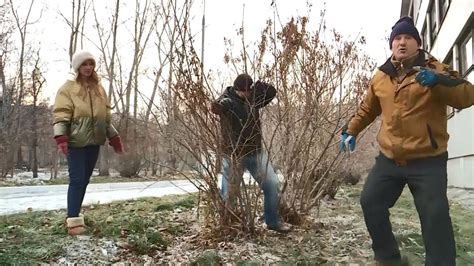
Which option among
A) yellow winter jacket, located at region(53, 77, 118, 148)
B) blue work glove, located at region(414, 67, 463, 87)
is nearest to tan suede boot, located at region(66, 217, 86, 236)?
yellow winter jacket, located at region(53, 77, 118, 148)

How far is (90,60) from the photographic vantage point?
15.0 feet

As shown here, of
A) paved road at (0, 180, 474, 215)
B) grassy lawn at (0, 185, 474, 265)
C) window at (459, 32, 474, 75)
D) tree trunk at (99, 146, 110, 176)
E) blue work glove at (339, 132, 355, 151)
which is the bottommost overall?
grassy lawn at (0, 185, 474, 265)

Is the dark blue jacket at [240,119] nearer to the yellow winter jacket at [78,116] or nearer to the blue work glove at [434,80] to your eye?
the yellow winter jacket at [78,116]

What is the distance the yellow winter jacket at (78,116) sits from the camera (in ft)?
14.4

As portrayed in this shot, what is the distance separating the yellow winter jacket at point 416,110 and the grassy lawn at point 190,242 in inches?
41.5

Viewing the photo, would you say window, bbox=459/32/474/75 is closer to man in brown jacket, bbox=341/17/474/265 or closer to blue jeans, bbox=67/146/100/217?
man in brown jacket, bbox=341/17/474/265

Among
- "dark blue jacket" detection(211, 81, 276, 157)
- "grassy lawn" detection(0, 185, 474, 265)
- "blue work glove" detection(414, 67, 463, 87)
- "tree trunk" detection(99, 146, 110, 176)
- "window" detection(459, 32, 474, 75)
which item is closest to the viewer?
"blue work glove" detection(414, 67, 463, 87)

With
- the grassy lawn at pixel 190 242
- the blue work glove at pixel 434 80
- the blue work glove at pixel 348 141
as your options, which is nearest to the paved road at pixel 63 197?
the grassy lawn at pixel 190 242

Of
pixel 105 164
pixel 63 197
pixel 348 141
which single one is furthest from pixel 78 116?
pixel 105 164

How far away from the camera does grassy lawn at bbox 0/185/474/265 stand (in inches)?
150

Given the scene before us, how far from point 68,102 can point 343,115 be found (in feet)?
8.98

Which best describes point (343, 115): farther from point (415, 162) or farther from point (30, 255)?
point (30, 255)

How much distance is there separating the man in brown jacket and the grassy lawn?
76 cm

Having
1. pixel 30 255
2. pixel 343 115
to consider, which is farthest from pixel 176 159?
pixel 343 115
